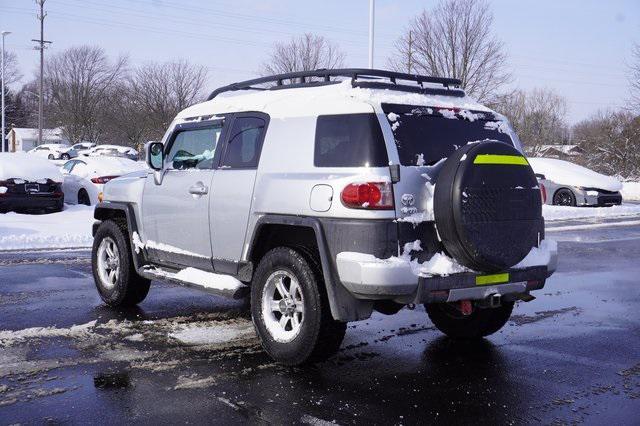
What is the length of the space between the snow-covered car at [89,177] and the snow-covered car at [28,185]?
132cm

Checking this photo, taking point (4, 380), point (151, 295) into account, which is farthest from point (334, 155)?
point (151, 295)

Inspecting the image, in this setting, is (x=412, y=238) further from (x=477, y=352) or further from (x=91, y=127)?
(x=91, y=127)

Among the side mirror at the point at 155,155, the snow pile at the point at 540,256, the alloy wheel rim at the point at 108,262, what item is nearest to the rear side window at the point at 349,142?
the snow pile at the point at 540,256

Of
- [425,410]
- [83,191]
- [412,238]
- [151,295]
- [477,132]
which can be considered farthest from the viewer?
[83,191]

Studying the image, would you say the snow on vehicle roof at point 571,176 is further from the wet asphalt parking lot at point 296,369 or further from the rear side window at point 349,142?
the rear side window at point 349,142

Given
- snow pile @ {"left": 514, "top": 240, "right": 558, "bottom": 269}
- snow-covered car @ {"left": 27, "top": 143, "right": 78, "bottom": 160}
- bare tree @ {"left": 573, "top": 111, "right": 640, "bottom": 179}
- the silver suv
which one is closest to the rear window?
the silver suv

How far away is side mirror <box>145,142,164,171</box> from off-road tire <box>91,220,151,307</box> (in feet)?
2.83

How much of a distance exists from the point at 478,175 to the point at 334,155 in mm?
1008

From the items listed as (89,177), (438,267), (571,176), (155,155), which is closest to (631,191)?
(571,176)

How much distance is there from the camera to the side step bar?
5629mm

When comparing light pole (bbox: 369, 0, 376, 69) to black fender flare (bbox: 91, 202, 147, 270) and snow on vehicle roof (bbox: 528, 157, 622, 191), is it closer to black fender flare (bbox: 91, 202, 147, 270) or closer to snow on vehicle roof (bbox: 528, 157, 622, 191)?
snow on vehicle roof (bbox: 528, 157, 622, 191)

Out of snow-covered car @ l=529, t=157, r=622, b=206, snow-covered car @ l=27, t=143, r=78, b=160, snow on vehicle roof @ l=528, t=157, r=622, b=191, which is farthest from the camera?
snow-covered car @ l=27, t=143, r=78, b=160

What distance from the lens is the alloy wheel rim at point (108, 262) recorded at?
7223 millimetres

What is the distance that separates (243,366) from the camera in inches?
201
